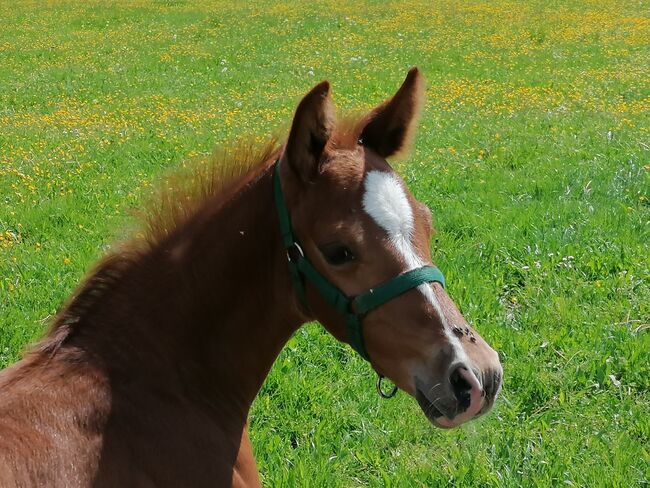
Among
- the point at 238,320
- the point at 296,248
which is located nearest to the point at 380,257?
the point at 296,248

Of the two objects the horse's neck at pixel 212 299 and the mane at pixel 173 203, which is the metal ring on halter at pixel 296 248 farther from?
the mane at pixel 173 203

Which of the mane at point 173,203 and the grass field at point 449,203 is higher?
the mane at point 173,203

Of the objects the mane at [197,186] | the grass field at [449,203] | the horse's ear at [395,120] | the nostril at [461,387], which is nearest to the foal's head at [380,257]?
the nostril at [461,387]

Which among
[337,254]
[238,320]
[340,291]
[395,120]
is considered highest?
[395,120]

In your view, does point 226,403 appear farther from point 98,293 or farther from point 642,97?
point 642,97

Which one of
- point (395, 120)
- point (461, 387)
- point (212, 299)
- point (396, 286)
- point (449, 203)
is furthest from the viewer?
point (449, 203)

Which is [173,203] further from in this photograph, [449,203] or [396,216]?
[449,203]

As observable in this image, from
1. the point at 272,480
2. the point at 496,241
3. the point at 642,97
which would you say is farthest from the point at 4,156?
the point at 642,97

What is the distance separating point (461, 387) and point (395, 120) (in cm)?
99

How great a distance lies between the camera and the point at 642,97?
11.1 m

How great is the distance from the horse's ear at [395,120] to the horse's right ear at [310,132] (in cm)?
24

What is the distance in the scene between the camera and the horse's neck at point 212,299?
2.44m

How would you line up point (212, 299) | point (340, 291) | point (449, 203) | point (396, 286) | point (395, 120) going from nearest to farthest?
1. point (396, 286)
2. point (340, 291)
3. point (212, 299)
4. point (395, 120)
5. point (449, 203)

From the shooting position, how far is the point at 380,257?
87.7 inches
